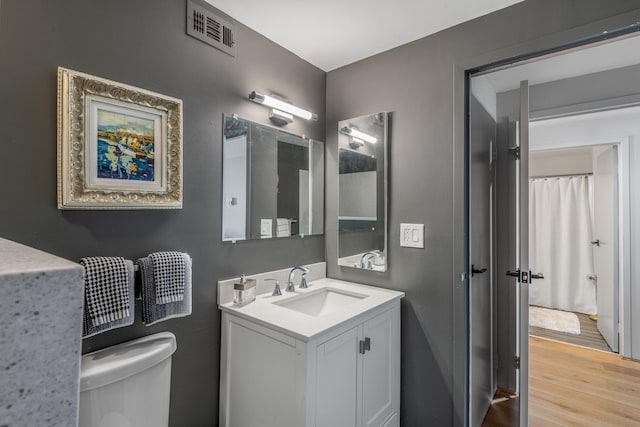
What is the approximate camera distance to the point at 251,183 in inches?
67.0

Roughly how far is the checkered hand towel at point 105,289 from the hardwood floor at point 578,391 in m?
2.18

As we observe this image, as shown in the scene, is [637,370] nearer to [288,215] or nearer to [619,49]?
[619,49]

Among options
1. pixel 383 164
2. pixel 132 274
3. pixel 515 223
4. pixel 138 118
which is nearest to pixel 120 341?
pixel 132 274

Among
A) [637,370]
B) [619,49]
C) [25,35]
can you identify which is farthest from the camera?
[637,370]

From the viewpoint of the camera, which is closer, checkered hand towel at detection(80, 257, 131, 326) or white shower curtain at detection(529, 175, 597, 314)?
checkered hand towel at detection(80, 257, 131, 326)

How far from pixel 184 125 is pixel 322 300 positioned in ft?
4.04

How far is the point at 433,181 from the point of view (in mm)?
1729

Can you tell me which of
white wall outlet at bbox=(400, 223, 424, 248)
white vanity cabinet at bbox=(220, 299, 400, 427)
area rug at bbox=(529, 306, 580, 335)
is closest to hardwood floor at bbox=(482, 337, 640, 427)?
area rug at bbox=(529, 306, 580, 335)

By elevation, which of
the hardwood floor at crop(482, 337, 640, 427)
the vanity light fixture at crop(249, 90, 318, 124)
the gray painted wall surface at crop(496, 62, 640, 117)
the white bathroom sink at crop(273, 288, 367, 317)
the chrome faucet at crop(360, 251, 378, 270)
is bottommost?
the hardwood floor at crop(482, 337, 640, 427)

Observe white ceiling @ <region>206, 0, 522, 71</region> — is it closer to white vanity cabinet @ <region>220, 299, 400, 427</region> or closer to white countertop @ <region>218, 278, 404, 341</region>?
white countertop @ <region>218, 278, 404, 341</region>

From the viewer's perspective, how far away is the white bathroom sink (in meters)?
1.78

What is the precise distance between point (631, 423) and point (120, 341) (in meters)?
2.90

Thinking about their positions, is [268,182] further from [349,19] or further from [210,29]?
[349,19]

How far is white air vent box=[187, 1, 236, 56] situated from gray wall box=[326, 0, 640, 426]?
34.4 inches
